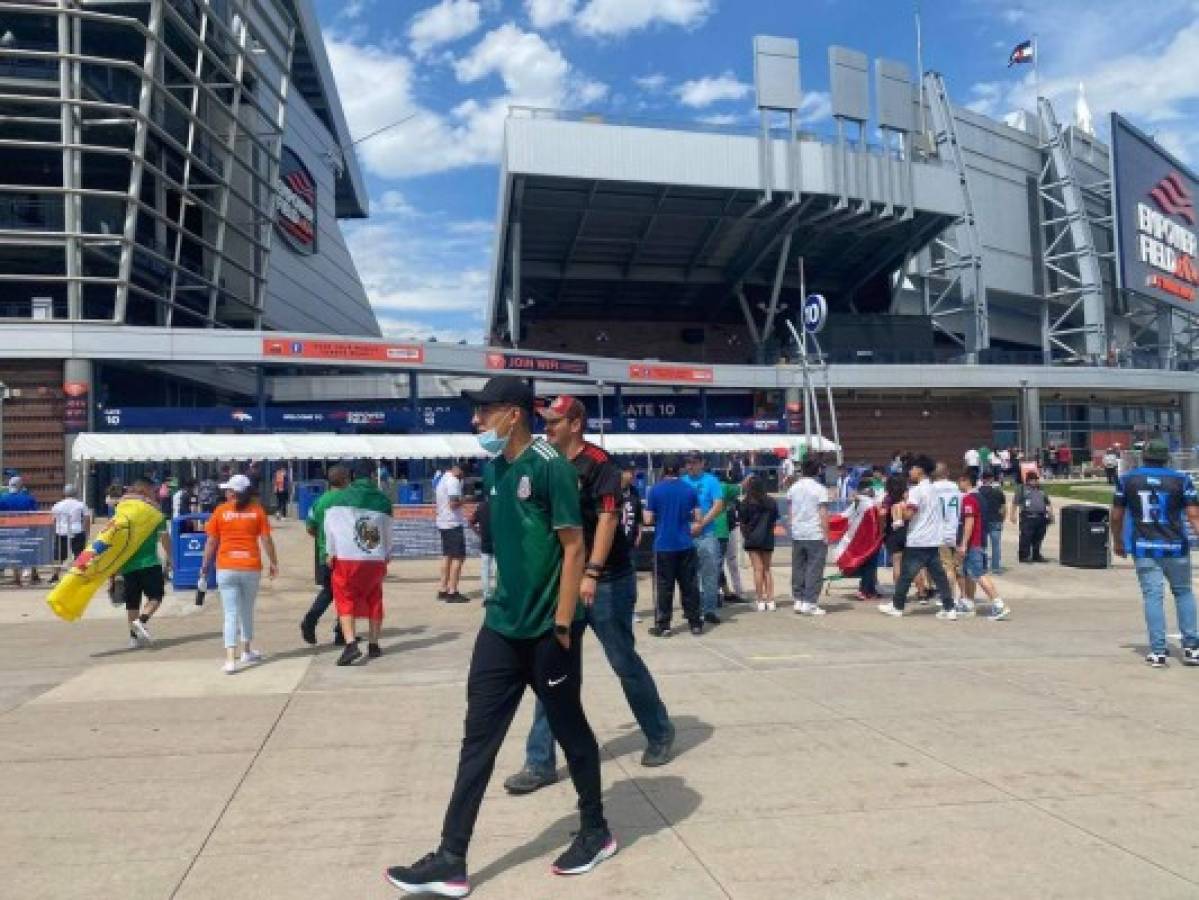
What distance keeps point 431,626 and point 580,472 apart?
5.63 m

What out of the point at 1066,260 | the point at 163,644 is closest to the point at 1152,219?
the point at 1066,260

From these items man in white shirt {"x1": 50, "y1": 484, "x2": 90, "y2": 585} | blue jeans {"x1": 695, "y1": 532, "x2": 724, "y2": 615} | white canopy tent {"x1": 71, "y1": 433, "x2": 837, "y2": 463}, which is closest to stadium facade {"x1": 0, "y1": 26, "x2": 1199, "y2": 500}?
white canopy tent {"x1": 71, "y1": 433, "x2": 837, "y2": 463}

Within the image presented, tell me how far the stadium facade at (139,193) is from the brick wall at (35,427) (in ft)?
0.16

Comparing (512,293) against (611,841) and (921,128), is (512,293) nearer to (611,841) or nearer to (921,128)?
(921,128)

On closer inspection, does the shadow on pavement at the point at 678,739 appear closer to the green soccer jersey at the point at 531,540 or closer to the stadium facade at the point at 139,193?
the green soccer jersey at the point at 531,540

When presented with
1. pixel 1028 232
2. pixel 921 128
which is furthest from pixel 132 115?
pixel 1028 232

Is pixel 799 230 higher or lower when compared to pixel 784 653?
higher

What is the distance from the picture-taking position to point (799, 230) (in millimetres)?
50188

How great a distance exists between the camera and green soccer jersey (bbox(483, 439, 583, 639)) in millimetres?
3518

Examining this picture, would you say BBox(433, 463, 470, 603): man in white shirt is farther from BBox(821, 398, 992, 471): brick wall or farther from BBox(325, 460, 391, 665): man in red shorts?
BBox(821, 398, 992, 471): brick wall

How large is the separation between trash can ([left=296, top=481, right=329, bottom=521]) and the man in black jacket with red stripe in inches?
916

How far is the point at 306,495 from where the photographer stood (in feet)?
91.1

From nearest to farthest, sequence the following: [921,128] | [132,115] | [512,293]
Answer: [132,115], [512,293], [921,128]

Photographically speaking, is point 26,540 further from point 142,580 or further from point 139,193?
point 139,193
